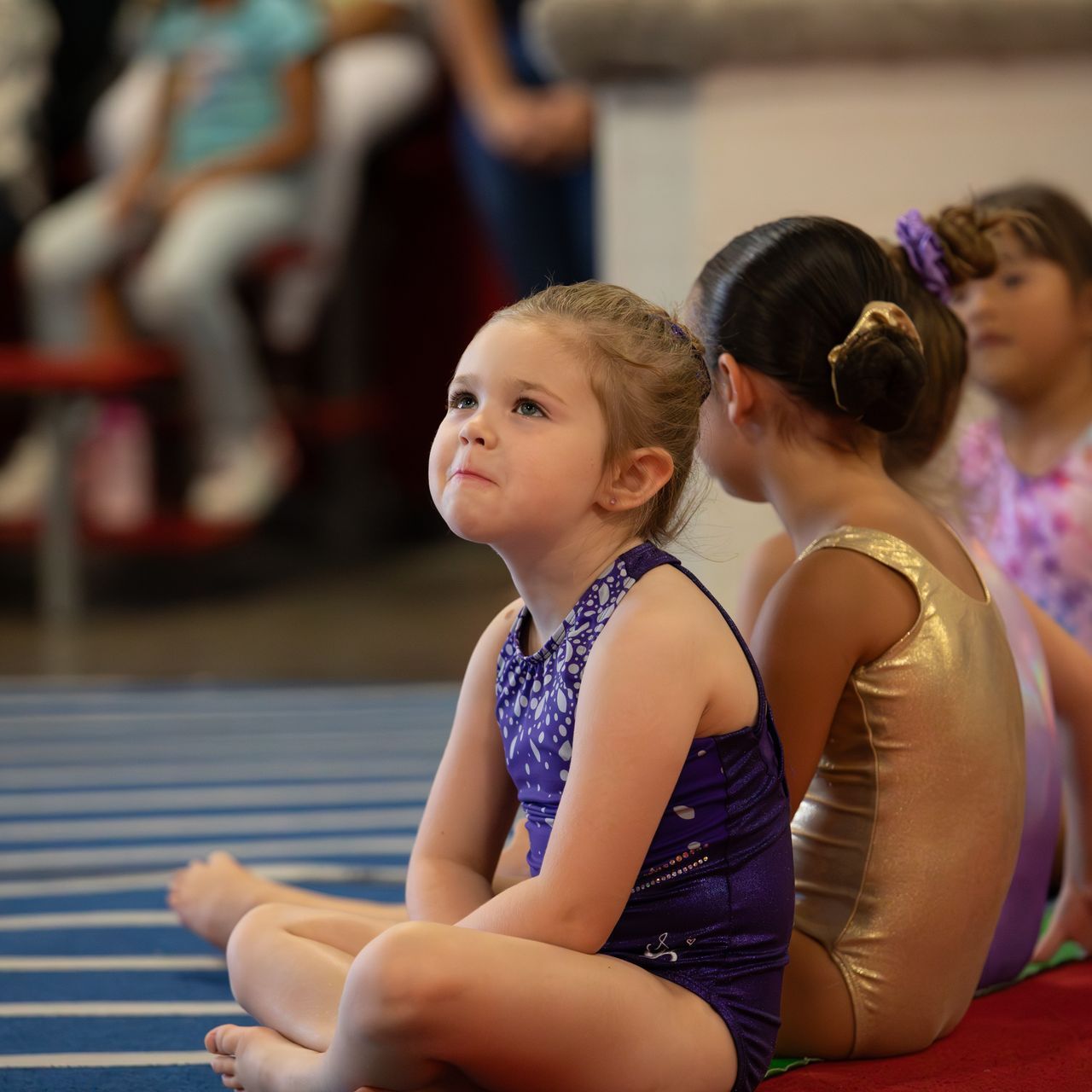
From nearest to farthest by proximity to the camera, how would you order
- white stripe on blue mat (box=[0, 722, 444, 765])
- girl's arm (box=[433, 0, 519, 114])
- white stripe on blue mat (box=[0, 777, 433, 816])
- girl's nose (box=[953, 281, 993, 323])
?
girl's nose (box=[953, 281, 993, 323]), white stripe on blue mat (box=[0, 777, 433, 816]), white stripe on blue mat (box=[0, 722, 444, 765]), girl's arm (box=[433, 0, 519, 114])

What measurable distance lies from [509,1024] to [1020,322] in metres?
0.98

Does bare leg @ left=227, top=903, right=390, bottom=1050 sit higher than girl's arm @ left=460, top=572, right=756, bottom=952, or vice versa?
girl's arm @ left=460, top=572, right=756, bottom=952

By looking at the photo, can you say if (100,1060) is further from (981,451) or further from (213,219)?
(213,219)

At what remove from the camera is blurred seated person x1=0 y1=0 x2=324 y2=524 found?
384cm

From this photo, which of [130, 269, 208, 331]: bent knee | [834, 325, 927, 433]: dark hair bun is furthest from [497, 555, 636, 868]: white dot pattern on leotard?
[130, 269, 208, 331]: bent knee

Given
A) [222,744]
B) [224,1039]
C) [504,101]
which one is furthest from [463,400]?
[504,101]

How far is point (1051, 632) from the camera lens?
55.5 inches

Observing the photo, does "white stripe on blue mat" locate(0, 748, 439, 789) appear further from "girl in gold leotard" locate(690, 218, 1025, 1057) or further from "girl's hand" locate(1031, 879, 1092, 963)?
"girl in gold leotard" locate(690, 218, 1025, 1057)

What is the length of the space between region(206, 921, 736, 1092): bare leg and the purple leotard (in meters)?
0.02

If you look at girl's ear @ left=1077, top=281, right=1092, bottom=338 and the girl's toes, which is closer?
the girl's toes

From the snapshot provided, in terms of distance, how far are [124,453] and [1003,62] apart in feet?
8.09

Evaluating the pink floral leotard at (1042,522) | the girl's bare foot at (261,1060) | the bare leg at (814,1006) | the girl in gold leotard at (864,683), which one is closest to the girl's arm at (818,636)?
the girl in gold leotard at (864,683)

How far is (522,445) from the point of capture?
40.3 inches

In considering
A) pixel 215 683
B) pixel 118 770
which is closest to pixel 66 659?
pixel 215 683
